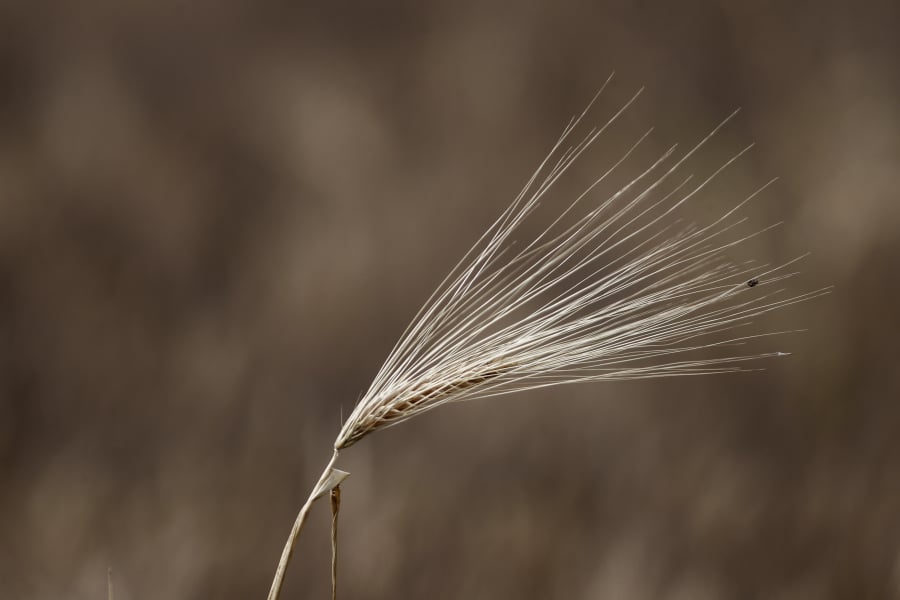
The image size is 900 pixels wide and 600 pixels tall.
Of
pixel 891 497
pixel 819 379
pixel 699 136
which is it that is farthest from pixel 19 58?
pixel 891 497

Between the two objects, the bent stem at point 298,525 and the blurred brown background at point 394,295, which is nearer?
the bent stem at point 298,525

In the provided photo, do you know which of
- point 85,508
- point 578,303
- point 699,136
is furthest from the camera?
point 699,136

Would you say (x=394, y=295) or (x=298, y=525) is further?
(x=394, y=295)

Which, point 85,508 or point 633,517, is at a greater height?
point 85,508

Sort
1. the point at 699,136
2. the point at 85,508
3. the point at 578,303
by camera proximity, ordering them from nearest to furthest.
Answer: the point at 578,303 < the point at 85,508 < the point at 699,136

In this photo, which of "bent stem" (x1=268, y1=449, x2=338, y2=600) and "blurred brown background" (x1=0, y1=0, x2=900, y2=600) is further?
"blurred brown background" (x1=0, y1=0, x2=900, y2=600)

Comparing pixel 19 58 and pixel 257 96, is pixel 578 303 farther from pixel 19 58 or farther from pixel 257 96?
pixel 19 58

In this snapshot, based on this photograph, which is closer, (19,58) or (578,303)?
(578,303)

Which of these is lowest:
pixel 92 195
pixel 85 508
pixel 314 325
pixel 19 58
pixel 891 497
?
pixel 891 497
